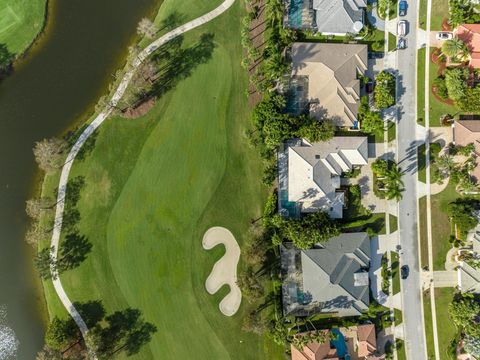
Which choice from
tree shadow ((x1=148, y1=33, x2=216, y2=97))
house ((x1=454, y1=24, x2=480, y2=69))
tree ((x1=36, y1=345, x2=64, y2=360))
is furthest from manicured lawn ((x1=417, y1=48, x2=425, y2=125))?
tree ((x1=36, y1=345, x2=64, y2=360))

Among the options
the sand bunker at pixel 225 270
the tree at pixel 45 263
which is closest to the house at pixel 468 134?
the sand bunker at pixel 225 270

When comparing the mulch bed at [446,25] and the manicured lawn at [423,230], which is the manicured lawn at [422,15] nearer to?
the mulch bed at [446,25]

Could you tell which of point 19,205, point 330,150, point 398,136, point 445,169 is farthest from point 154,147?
point 445,169

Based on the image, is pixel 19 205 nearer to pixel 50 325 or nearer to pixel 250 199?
pixel 50 325

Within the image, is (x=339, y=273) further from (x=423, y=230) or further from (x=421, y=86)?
(x=421, y=86)

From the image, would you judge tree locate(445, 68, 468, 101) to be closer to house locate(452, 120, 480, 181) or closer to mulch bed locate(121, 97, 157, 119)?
house locate(452, 120, 480, 181)

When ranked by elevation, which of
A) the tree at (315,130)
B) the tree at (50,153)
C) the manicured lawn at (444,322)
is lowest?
the manicured lawn at (444,322)
